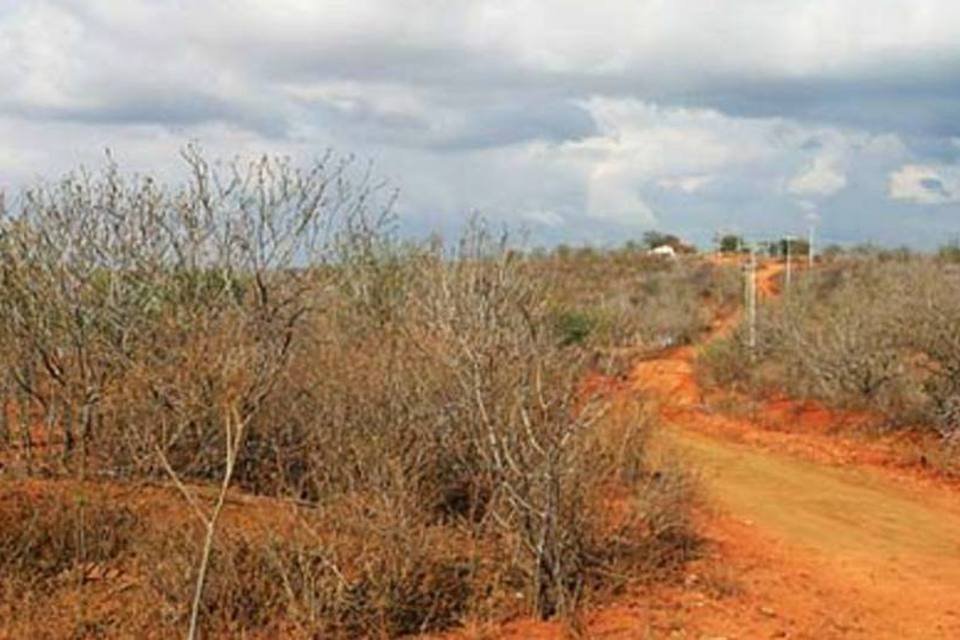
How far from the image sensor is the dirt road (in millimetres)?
10234

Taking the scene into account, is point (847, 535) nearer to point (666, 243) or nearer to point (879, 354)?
point (879, 354)

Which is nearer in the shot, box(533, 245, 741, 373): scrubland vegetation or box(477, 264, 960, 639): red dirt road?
box(477, 264, 960, 639): red dirt road

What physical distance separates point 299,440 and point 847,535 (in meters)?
5.81

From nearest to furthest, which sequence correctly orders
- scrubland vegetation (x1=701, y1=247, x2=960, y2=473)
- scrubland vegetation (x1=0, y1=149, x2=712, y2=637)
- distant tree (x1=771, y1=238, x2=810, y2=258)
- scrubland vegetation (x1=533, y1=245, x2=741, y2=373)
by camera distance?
scrubland vegetation (x1=0, y1=149, x2=712, y2=637) → scrubland vegetation (x1=533, y1=245, x2=741, y2=373) → scrubland vegetation (x1=701, y1=247, x2=960, y2=473) → distant tree (x1=771, y1=238, x2=810, y2=258)

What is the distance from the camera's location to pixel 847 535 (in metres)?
13.5

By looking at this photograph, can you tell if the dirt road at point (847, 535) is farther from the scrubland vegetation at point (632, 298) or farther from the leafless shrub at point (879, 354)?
the leafless shrub at point (879, 354)

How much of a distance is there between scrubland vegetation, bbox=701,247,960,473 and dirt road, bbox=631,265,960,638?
2.10 metres

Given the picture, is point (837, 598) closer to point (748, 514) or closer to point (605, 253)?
point (748, 514)

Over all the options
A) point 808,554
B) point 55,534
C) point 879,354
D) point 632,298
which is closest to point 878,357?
point 879,354

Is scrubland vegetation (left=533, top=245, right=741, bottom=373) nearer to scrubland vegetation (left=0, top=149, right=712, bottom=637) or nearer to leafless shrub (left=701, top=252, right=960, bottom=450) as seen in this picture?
scrubland vegetation (left=0, top=149, right=712, bottom=637)

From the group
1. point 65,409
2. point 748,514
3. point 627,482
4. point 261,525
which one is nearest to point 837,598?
point 627,482

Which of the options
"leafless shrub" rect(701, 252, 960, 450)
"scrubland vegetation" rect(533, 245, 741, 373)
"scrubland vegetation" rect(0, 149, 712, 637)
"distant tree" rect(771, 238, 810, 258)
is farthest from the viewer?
"distant tree" rect(771, 238, 810, 258)

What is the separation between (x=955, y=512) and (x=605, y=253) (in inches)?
1616

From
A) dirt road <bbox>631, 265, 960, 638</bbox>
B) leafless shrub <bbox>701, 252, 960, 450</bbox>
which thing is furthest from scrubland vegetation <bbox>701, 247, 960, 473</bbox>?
dirt road <bbox>631, 265, 960, 638</bbox>
